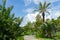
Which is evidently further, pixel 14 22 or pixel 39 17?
pixel 39 17

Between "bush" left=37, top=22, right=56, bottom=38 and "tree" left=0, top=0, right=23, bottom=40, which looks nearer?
"tree" left=0, top=0, right=23, bottom=40

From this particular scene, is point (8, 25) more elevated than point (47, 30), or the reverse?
point (47, 30)

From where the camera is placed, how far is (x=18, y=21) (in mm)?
10594

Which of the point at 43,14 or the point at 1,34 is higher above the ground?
the point at 43,14

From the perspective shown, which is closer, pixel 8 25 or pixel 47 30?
pixel 8 25

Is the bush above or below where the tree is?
above

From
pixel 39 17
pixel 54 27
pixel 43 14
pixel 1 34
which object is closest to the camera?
pixel 1 34

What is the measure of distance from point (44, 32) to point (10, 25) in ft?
134

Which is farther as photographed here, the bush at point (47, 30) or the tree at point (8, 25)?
the bush at point (47, 30)

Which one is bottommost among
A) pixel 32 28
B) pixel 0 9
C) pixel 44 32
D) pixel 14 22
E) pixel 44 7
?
pixel 14 22

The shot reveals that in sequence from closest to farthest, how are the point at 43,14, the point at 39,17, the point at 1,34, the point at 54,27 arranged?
the point at 1,34 < the point at 54,27 < the point at 43,14 < the point at 39,17

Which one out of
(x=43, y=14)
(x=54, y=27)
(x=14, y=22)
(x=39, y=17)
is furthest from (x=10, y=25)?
(x=39, y=17)

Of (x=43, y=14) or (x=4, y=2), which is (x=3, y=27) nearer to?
(x=4, y=2)

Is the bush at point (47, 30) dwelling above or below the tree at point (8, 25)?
above
